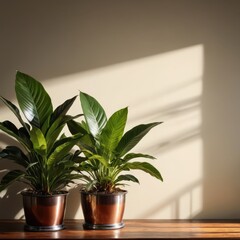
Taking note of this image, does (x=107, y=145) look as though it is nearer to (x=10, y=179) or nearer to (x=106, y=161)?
(x=106, y=161)

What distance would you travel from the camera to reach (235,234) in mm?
2041

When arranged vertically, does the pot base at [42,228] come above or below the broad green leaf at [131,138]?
below

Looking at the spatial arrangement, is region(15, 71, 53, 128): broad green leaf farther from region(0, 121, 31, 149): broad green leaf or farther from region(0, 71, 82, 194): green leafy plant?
region(0, 121, 31, 149): broad green leaf

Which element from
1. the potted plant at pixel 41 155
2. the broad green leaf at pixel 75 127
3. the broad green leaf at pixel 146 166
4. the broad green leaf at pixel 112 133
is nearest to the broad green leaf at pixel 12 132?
the potted plant at pixel 41 155

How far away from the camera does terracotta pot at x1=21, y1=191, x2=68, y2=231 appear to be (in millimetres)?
2059

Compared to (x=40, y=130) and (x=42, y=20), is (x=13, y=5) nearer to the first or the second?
(x=42, y=20)

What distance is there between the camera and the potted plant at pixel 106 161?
2.10m

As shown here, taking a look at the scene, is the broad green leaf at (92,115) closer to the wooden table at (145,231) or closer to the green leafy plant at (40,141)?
the green leafy plant at (40,141)

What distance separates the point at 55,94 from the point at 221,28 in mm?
1107

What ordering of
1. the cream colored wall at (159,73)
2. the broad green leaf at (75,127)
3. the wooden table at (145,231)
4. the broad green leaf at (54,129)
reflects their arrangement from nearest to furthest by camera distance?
the wooden table at (145,231) → the broad green leaf at (54,129) → the broad green leaf at (75,127) → the cream colored wall at (159,73)

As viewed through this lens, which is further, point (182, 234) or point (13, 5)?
point (13, 5)

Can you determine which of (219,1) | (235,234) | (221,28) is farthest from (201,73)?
(235,234)

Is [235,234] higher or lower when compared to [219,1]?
lower

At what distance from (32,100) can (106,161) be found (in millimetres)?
496
